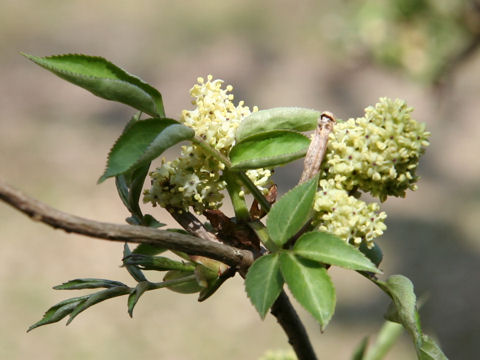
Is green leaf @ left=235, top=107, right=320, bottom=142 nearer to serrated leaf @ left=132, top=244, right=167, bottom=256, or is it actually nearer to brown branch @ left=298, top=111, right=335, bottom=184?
brown branch @ left=298, top=111, right=335, bottom=184

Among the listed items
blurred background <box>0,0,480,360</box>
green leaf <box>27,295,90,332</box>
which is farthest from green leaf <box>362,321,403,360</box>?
blurred background <box>0,0,480,360</box>

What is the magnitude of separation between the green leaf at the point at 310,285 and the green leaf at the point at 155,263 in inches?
5.2

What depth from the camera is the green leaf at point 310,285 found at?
50cm

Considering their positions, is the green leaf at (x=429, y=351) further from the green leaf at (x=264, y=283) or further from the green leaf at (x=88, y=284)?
the green leaf at (x=88, y=284)

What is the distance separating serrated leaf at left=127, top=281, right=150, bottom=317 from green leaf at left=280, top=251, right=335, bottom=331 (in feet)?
0.48

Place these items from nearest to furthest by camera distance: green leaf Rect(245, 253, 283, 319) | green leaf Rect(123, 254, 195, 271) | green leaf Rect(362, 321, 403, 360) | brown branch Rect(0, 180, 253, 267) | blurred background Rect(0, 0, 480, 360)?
brown branch Rect(0, 180, 253, 267)
green leaf Rect(245, 253, 283, 319)
green leaf Rect(123, 254, 195, 271)
green leaf Rect(362, 321, 403, 360)
blurred background Rect(0, 0, 480, 360)

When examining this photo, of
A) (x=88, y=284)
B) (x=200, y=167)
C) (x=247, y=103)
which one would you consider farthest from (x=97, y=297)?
(x=247, y=103)

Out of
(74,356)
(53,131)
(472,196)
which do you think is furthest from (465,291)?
(53,131)

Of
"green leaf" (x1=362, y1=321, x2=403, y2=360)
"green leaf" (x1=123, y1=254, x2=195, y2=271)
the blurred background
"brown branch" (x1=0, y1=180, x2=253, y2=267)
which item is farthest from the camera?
the blurred background

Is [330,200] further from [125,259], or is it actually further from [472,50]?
[472,50]

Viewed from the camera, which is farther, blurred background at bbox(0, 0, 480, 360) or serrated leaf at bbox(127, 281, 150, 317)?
blurred background at bbox(0, 0, 480, 360)

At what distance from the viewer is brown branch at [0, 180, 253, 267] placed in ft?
1.32

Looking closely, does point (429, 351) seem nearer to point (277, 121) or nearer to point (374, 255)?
point (374, 255)

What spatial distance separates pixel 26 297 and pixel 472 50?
232 centimetres
